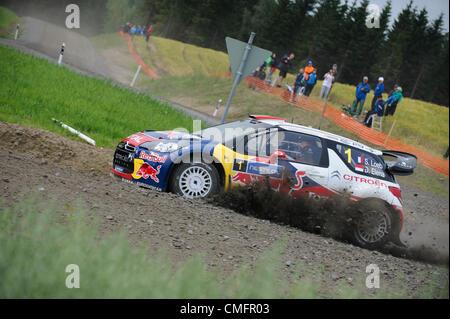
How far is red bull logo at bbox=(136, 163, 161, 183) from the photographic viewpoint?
7.77m

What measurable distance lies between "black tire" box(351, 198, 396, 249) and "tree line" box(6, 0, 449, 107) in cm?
5145

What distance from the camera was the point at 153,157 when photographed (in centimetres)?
780

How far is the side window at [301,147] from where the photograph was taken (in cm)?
817

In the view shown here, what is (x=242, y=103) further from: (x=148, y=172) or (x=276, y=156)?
(x=148, y=172)

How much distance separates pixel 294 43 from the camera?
62219 mm

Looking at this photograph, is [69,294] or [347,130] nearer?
[69,294]

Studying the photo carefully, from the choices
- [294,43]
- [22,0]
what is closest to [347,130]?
[294,43]

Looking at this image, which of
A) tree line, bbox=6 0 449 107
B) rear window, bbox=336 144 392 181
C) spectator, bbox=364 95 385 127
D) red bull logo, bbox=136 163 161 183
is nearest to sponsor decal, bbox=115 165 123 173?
red bull logo, bbox=136 163 161 183

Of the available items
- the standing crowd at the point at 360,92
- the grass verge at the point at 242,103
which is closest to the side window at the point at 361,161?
the grass verge at the point at 242,103

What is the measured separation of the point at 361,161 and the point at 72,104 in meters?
8.63

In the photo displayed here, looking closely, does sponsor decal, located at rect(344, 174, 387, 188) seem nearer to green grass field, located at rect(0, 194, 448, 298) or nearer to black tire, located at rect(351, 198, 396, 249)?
black tire, located at rect(351, 198, 396, 249)

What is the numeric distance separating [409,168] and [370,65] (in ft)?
192

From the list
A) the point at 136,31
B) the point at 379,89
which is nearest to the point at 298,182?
the point at 379,89
